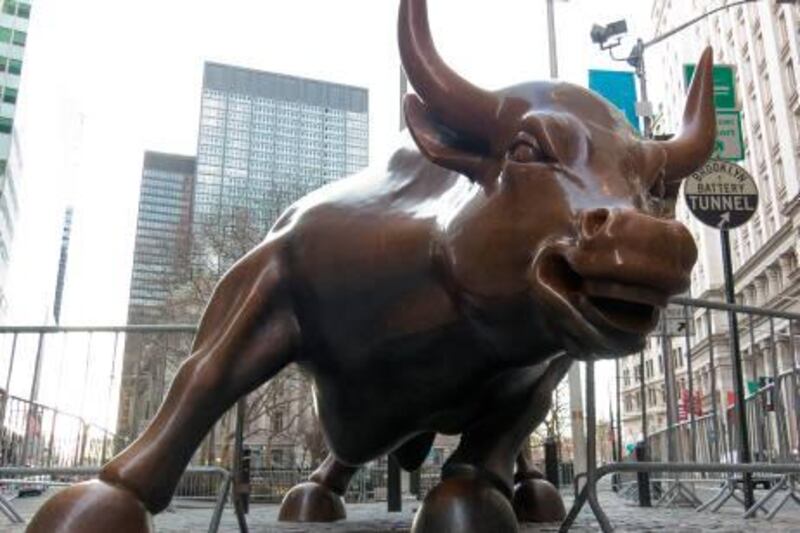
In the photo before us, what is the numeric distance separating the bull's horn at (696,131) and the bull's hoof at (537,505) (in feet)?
5.88

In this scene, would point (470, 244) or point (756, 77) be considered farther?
point (756, 77)

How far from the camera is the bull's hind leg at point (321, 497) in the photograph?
3066 mm

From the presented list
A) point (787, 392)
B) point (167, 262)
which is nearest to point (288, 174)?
point (167, 262)

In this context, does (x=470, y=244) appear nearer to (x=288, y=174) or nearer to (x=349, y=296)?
(x=349, y=296)

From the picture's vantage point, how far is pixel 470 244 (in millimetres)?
1622

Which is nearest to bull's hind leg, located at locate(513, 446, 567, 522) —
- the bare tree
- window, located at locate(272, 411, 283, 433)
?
the bare tree

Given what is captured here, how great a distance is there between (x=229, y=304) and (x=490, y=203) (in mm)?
733

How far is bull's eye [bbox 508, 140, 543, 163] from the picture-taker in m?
1.62

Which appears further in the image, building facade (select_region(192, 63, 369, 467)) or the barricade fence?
building facade (select_region(192, 63, 369, 467))

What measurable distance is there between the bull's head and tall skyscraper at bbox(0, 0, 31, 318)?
5490 cm

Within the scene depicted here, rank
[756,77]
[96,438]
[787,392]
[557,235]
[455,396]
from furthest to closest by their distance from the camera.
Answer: [756,77] → [96,438] → [787,392] → [455,396] → [557,235]

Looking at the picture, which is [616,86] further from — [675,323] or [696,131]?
[696,131]

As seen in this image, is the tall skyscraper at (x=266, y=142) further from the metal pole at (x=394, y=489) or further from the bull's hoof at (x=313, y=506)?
the bull's hoof at (x=313, y=506)

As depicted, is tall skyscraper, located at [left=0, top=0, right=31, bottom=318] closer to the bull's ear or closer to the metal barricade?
the metal barricade
